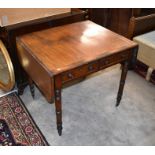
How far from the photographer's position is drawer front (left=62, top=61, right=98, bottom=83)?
1205 millimetres

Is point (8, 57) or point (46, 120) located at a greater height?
point (8, 57)

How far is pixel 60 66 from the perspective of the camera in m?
1.17

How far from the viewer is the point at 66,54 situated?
128cm

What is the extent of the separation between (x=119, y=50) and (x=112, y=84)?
2.71 ft

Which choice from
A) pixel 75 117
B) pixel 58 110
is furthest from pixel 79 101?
pixel 58 110

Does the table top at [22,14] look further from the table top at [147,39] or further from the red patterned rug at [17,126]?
the table top at [147,39]

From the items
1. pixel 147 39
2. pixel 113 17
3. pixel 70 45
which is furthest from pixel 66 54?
pixel 113 17

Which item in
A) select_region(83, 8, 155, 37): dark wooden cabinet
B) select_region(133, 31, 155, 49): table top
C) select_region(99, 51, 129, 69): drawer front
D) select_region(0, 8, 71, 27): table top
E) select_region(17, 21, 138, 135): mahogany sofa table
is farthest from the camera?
select_region(83, 8, 155, 37): dark wooden cabinet

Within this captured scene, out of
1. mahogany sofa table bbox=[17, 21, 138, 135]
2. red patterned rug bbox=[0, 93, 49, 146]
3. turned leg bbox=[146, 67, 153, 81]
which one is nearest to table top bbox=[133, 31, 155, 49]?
turned leg bbox=[146, 67, 153, 81]

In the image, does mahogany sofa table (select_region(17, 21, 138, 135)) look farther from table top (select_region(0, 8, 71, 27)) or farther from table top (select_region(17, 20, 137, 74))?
table top (select_region(0, 8, 71, 27))

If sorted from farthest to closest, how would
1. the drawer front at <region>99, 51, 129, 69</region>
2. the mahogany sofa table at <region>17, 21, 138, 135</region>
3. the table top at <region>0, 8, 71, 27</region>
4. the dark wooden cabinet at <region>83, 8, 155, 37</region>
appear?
the dark wooden cabinet at <region>83, 8, 155, 37</region> → the table top at <region>0, 8, 71, 27</region> → the drawer front at <region>99, 51, 129, 69</region> → the mahogany sofa table at <region>17, 21, 138, 135</region>

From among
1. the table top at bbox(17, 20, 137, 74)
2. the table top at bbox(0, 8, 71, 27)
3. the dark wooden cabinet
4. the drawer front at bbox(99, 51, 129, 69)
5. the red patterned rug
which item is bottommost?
the red patterned rug

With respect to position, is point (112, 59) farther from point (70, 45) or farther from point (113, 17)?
point (113, 17)

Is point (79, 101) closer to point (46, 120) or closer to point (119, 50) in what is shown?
point (46, 120)
